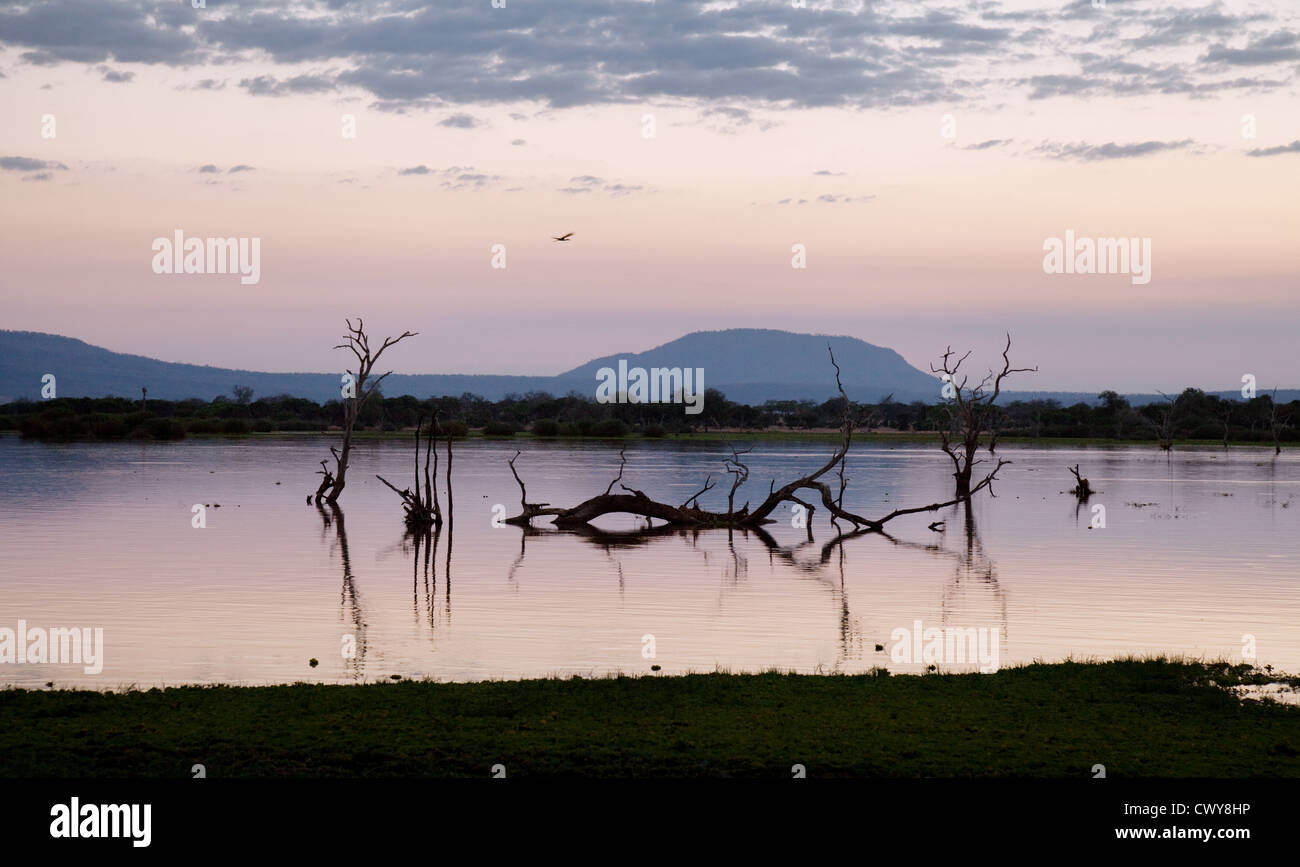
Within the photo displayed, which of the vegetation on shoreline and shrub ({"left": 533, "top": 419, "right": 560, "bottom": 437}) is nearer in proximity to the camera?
the vegetation on shoreline

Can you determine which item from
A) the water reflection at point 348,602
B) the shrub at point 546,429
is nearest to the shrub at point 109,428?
the shrub at point 546,429

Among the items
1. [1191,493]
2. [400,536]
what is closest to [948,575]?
[400,536]

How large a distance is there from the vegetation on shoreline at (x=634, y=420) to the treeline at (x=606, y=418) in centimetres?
14

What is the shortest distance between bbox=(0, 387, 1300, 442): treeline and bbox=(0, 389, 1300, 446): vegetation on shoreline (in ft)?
0.45

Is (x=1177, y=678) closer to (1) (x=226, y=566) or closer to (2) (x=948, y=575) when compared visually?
(2) (x=948, y=575)

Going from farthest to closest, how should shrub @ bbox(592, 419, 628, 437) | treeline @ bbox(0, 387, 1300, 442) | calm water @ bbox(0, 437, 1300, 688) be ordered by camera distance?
shrub @ bbox(592, 419, 628, 437) → treeline @ bbox(0, 387, 1300, 442) → calm water @ bbox(0, 437, 1300, 688)

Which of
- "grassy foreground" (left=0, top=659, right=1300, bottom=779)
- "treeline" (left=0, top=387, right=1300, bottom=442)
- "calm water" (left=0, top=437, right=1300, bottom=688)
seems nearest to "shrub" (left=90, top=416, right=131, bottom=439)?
"treeline" (left=0, top=387, right=1300, bottom=442)

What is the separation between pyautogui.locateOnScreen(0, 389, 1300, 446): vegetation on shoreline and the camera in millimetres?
107562

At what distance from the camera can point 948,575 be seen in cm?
2595

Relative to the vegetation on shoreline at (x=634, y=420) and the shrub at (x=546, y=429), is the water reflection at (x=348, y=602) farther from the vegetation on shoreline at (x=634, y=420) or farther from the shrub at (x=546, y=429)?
the shrub at (x=546, y=429)

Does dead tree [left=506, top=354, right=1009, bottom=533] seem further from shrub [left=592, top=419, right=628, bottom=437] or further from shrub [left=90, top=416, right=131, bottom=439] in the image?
shrub [left=592, top=419, right=628, bottom=437]

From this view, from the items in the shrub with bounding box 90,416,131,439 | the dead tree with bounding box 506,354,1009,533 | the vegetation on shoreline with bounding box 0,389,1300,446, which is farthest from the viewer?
the vegetation on shoreline with bounding box 0,389,1300,446

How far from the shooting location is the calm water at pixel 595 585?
52.2ft

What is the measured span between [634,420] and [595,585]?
114310 mm
